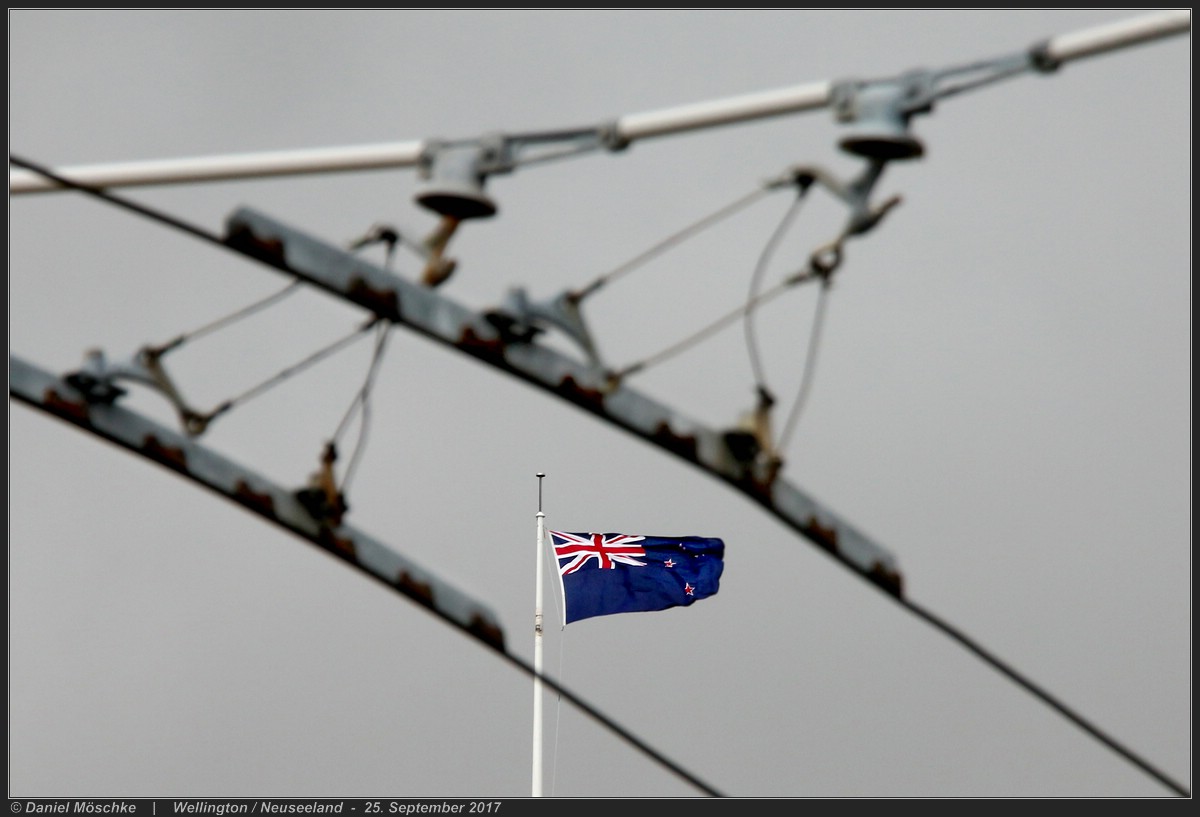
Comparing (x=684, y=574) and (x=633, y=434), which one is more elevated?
(x=684, y=574)

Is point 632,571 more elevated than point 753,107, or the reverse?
point 632,571

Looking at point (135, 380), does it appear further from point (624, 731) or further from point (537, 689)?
point (537, 689)

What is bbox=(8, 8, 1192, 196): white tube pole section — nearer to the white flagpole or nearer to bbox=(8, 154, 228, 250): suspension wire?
bbox=(8, 154, 228, 250): suspension wire

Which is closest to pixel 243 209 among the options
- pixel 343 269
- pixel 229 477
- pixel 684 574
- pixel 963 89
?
pixel 343 269

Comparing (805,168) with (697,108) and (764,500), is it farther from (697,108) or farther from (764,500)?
(764,500)

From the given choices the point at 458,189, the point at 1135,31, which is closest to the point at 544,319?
the point at 458,189

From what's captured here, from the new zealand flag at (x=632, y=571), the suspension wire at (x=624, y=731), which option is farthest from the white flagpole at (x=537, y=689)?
the suspension wire at (x=624, y=731)
